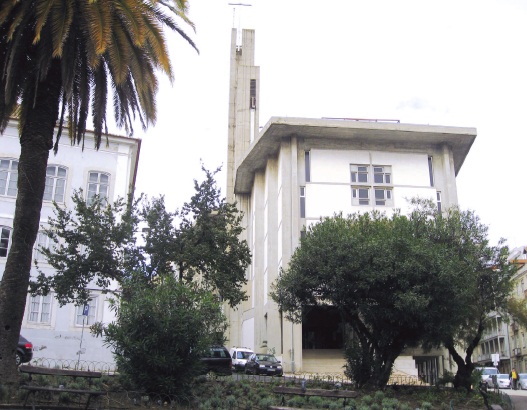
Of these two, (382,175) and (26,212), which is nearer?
(26,212)

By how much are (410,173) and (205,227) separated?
22.7 metres

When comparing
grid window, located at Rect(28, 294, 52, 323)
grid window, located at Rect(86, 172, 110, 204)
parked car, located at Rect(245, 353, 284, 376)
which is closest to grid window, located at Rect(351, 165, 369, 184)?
parked car, located at Rect(245, 353, 284, 376)

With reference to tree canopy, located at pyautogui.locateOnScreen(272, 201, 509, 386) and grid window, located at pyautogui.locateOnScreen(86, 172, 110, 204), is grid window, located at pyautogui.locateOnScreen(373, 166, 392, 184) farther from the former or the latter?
grid window, located at pyautogui.locateOnScreen(86, 172, 110, 204)

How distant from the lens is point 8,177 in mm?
30359

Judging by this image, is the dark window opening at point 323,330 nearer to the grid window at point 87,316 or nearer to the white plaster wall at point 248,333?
the white plaster wall at point 248,333

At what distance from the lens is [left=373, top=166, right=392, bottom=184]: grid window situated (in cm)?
4303

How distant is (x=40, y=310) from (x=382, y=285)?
17000mm

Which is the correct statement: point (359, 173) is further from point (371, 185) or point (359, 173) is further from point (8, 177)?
point (8, 177)

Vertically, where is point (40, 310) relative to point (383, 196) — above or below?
below

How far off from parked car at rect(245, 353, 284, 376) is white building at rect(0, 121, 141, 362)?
6846 mm

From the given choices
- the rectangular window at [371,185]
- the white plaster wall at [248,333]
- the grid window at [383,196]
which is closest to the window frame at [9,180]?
the rectangular window at [371,185]

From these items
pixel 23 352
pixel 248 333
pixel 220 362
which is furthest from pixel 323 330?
pixel 23 352

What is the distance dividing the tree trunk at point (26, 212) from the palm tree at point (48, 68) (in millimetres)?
22

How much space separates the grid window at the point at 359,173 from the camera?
141ft
